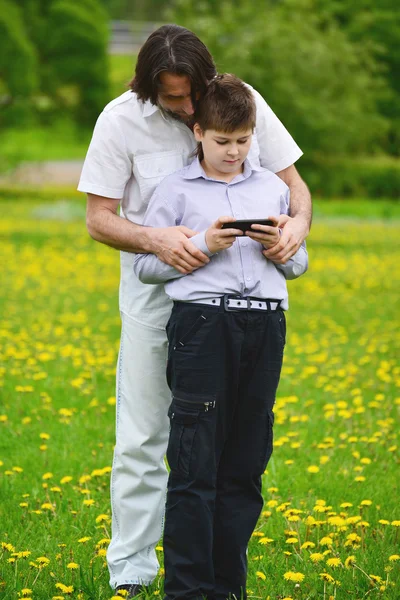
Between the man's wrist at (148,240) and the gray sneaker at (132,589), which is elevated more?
the man's wrist at (148,240)

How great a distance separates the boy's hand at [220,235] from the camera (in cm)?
284

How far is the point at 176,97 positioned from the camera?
3.14m

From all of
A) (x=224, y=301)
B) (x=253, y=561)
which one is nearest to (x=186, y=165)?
(x=224, y=301)

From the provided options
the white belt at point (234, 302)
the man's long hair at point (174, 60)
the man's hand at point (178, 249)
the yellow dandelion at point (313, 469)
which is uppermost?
the man's long hair at point (174, 60)

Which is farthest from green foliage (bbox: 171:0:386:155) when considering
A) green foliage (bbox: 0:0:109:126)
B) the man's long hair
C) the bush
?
the man's long hair

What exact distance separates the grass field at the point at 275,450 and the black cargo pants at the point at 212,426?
404 millimetres

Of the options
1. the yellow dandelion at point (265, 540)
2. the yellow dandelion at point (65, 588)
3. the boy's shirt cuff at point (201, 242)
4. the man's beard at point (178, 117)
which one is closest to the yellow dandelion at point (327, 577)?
the yellow dandelion at point (265, 540)

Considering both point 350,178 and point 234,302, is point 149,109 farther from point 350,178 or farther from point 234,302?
point 350,178

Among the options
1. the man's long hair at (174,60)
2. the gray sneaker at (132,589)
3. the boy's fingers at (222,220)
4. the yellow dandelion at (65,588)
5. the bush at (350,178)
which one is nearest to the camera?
the boy's fingers at (222,220)

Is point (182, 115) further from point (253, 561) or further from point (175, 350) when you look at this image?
point (253, 561)

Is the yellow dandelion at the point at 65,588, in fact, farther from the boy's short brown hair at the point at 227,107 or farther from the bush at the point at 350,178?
the bush at the point at 350,178

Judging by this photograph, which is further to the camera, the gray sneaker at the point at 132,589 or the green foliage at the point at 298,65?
the green foliage at the point at 298,65

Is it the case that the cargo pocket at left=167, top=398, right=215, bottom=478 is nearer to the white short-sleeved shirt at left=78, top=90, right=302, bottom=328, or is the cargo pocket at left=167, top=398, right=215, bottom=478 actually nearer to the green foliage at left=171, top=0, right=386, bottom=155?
the white short-sleeved shirt at left=78, top=90, right=302, bottom=328

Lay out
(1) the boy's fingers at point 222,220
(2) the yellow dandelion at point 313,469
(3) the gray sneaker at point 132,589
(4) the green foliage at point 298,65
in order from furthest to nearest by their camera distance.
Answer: (4) the green foliage at point 298,65 → (2) the yellow dandelion at point 313,469 → (3) the gray sneaker at point 132,589 → (1) the boy's fingers at point 222,220
